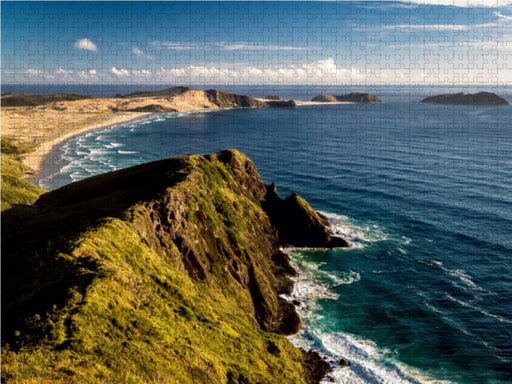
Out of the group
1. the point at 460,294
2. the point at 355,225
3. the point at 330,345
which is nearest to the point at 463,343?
the point at 460,294

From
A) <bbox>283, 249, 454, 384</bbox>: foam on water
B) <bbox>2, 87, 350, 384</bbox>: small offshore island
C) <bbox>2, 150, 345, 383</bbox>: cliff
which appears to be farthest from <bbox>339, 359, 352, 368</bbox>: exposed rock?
<bbox>2, 150, 345, 383</bbox>: cliff

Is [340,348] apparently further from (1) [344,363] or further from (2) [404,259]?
(2) [404,259]

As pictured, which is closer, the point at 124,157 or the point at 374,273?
the point at 374,273

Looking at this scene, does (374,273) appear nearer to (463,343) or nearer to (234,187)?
(463,343)

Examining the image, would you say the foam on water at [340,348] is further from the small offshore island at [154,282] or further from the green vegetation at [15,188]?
the green vegetation at [15,188]

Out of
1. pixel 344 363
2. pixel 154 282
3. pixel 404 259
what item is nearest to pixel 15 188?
pixel 154 282

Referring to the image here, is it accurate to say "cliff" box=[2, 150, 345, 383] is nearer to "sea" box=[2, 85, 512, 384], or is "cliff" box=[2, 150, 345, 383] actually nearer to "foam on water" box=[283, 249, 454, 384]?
"foam on water" box=[283, 249, 454, 384]

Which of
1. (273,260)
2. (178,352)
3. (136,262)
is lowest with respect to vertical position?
(273,260)
